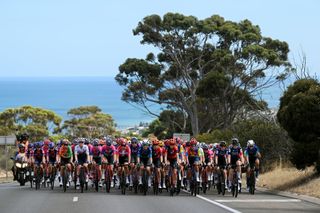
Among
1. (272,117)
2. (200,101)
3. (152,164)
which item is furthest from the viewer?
(200,101)

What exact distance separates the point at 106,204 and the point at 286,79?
134 ft

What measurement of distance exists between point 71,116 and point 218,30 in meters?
36.2

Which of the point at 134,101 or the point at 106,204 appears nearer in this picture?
the point at 106,204

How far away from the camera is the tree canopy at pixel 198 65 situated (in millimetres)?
56812

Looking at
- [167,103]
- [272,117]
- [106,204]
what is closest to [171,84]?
[167,103]

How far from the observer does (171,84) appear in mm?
59844

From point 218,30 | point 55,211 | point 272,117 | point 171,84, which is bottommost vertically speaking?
point 55,211

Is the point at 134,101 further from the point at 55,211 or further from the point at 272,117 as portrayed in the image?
the point at 55,211

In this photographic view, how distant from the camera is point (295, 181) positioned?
1061 inches

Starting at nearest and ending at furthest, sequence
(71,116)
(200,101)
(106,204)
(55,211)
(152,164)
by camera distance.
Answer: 1. (55,211)
2. (106,204)
3. (152,164)
4. (200,101)
5. (71,116)

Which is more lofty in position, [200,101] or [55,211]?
[200,101]

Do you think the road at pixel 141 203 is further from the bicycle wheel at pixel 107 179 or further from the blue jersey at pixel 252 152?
the blue jersey at pixel 252 152

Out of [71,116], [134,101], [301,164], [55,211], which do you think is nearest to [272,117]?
[301,164]

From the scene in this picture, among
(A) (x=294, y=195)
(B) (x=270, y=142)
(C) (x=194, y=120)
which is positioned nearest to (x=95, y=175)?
(A) (x=294, y=195)
